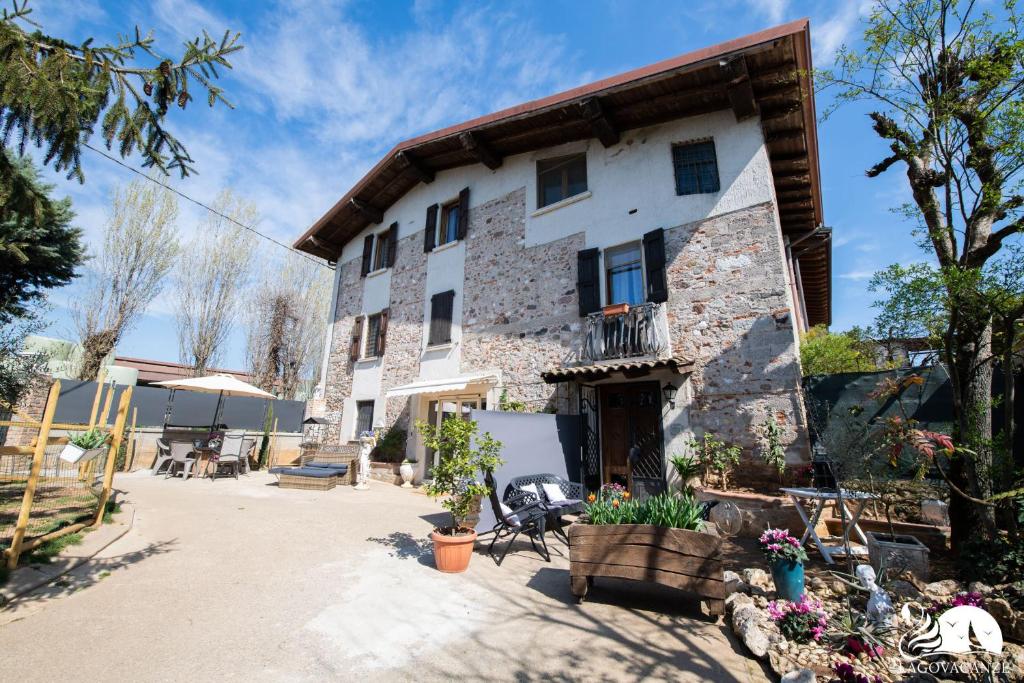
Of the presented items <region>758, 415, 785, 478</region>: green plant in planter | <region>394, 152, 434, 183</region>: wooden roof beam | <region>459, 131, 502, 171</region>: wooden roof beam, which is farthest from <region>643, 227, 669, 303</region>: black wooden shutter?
<region>394, 152, 434, 183</region>: wooden roof beam

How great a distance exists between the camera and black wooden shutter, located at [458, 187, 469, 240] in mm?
11461

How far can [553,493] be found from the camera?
5957 millimetres

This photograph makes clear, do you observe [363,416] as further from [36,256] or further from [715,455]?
[715,455]

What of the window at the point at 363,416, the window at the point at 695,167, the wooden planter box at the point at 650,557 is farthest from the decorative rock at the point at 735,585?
the window at the point at 363,416

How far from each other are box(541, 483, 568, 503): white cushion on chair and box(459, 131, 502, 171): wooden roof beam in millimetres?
8150

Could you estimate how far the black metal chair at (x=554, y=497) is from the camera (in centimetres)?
555

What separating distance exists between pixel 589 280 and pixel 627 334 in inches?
54.9

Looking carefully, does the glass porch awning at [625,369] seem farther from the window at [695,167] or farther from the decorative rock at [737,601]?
the decorative rock at [737,601]

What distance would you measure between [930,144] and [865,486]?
4.04m

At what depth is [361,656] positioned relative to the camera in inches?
106

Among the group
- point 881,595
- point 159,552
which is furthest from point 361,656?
point 881,595

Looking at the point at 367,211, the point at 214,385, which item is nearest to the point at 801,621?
the point at 214,385

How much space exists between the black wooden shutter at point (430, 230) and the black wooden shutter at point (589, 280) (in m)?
4.86

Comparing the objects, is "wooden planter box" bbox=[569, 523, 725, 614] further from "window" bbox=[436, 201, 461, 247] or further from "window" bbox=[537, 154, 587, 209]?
"window" bbox=[436, 201, 461, 247]
